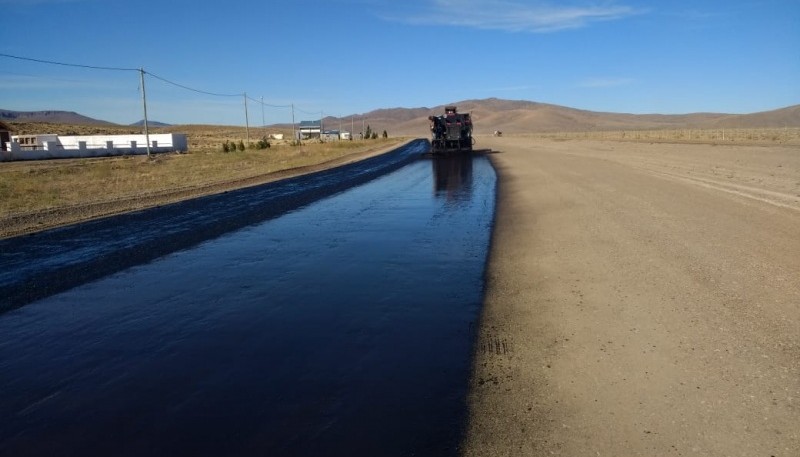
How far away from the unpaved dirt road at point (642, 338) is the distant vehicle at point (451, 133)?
32.6 meters

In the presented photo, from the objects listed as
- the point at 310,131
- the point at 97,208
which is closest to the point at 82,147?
the point at 97,208

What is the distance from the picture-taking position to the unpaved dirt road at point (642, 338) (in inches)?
160

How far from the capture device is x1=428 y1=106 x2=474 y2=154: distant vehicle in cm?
4472

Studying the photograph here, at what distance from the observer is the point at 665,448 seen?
3.84 m

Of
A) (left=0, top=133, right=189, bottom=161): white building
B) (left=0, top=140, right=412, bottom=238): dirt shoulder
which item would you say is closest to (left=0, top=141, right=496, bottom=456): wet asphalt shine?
(left=0, top=140, right=412, bottom=238): dirt shoulder

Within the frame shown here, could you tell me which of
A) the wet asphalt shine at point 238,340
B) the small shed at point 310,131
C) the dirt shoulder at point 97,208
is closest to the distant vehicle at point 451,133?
the dirt shoulder at point 97,208

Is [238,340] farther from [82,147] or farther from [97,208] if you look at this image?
[82,147]

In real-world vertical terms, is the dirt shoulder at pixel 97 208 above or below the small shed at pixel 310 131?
below

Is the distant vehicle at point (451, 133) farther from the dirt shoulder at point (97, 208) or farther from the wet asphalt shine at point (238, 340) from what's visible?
the wet asphalt shine at point (238, 340)

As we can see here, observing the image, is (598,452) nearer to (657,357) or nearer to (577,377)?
(577,377)

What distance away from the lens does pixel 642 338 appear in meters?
5.75

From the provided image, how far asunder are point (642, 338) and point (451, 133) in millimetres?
39981

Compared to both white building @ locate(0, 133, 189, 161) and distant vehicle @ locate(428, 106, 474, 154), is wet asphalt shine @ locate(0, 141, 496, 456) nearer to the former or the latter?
distant vehicle @ locate(428, 106, 474, 154)

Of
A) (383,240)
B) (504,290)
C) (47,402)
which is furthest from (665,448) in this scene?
(383,240)
